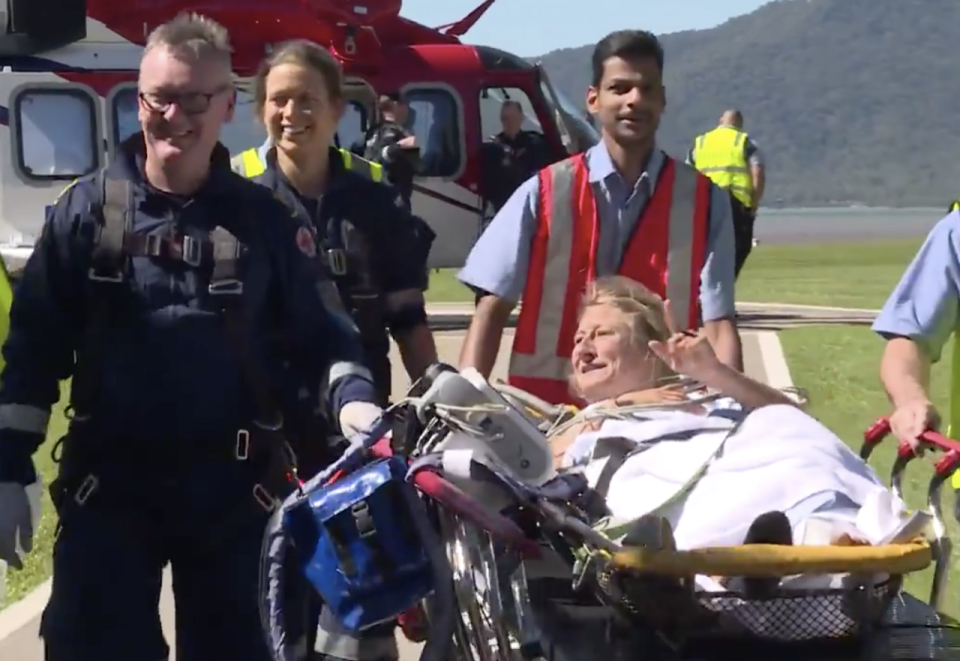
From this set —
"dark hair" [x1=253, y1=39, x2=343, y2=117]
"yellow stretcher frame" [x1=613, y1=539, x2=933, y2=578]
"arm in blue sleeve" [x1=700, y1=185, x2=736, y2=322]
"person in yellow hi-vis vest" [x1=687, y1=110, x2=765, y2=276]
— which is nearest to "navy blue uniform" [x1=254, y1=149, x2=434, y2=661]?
"dark hair" [x1=253, y1=39, x2=343, y2=117]

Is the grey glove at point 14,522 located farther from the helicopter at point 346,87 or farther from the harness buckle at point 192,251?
the helicopter at point 346,87

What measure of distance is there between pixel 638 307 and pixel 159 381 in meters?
1.30

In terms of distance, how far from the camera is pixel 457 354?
46.6 ft

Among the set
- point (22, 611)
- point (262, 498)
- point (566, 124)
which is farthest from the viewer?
point (566, 124)

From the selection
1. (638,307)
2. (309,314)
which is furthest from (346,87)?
(309,314)

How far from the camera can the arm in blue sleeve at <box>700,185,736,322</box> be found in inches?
204

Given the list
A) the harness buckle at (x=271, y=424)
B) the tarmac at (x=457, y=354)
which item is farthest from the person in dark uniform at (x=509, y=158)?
the harness buckle at (x=271, y=424)

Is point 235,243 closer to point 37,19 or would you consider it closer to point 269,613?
point 269,613

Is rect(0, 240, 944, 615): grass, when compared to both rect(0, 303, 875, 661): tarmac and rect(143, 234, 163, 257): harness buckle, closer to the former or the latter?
rect(0, 303, 875, 661): tarmac

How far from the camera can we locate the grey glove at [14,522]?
13.0ft

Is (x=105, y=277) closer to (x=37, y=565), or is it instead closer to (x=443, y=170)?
(x=37, y=565)

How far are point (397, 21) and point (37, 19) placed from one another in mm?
7178

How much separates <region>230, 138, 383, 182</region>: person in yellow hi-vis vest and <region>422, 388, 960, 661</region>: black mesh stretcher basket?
232cm

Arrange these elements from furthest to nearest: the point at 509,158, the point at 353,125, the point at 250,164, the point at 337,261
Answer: the point at 509,158 < the point at 353,125 < the point at 250,164 < the point at 337,261
